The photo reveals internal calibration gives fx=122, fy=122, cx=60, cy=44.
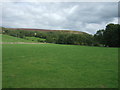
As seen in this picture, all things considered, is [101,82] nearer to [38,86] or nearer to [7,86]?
[38,86]

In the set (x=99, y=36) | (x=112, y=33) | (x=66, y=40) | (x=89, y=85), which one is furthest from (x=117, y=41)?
(x=89, y=85)

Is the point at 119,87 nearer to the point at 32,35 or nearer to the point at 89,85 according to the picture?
the point at 89,85

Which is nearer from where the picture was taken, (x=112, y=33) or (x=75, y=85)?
(x=75, y=85)

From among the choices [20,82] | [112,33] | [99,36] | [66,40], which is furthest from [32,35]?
[20,82]

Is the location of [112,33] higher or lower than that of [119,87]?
higher

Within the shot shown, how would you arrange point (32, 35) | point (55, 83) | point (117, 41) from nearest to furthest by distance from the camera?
point (55, 83) < point (117, 41) < point (32, 35)

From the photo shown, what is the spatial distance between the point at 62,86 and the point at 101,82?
1.85 metres

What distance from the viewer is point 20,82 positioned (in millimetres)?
5250

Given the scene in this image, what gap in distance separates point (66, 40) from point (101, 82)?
2972 inches

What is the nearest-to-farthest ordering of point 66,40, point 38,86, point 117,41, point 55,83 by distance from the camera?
point 38,86 → point 55,83 → point 117,41 → point 66,40

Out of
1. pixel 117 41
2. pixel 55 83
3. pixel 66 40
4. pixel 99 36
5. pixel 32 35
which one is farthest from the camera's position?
pixel 32 35

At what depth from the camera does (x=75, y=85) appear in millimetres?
4973

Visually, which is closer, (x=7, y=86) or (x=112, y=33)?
(x=7, y=86)

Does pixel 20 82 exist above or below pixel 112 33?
below
